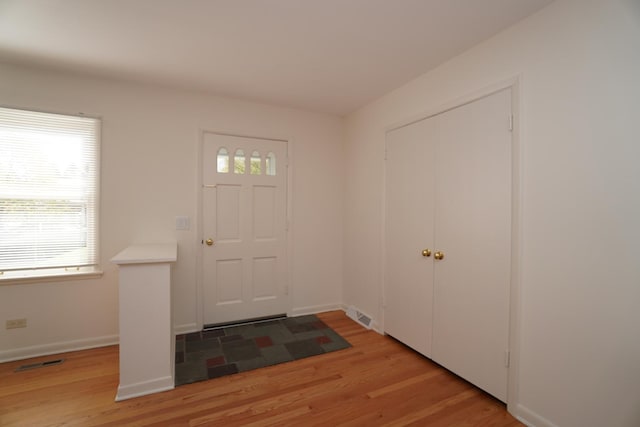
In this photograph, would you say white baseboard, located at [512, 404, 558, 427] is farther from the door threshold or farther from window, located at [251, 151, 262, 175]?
window, located at [251, 151, 262, 175]

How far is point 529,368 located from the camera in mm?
1766

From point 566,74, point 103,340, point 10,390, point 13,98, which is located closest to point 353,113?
point 566,74

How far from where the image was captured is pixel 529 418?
175 centimetres

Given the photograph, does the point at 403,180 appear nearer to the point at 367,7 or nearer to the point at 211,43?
the point at 367,7

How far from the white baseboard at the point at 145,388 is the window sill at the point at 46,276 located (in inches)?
49.8

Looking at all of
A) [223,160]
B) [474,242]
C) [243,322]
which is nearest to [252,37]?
[223,160]

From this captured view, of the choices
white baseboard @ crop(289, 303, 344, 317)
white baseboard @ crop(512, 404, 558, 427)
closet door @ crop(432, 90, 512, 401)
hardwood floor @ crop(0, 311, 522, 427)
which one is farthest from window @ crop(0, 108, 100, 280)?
white baseboard @ crop(512, 404, 558, 427)

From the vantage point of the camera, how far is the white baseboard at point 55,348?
97.0 inches

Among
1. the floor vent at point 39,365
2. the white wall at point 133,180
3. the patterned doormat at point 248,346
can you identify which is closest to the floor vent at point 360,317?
the patterned doormat at point 248,346

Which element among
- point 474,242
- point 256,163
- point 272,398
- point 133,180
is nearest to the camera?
point 272,398

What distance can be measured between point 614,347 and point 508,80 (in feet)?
5.46

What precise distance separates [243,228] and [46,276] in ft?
5.96

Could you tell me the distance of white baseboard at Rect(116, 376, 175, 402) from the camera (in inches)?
77.6

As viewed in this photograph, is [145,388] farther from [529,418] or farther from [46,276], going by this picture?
[529,418]
